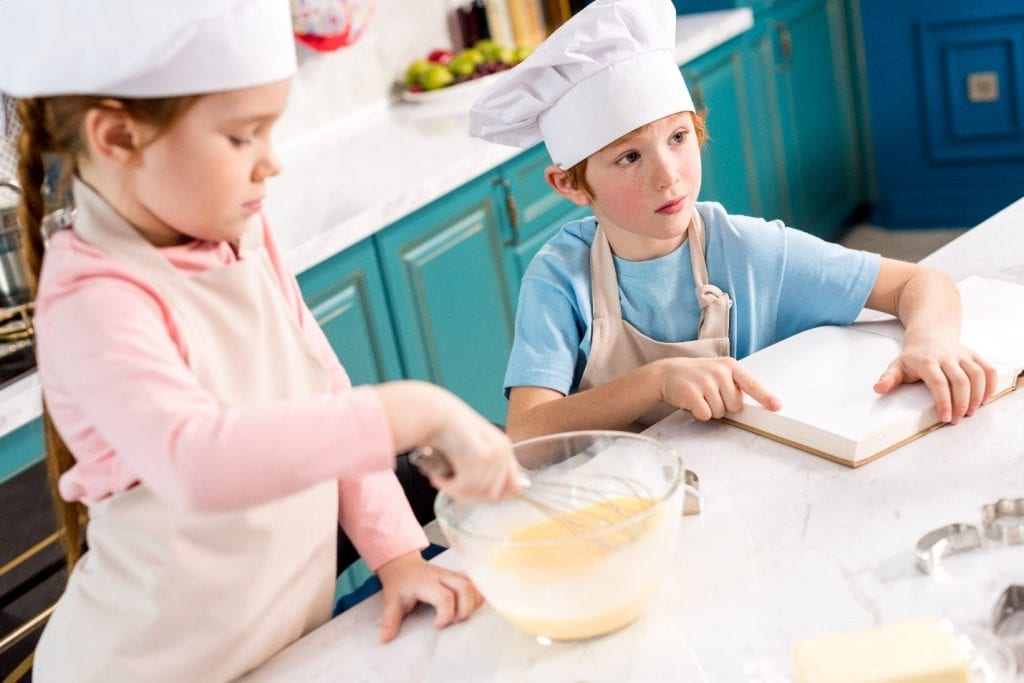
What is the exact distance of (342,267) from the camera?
91.0 inches

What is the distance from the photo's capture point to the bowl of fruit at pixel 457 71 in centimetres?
308

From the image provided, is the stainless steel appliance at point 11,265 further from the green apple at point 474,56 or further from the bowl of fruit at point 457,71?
the green apple at point 474,56

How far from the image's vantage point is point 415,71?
3215 mm

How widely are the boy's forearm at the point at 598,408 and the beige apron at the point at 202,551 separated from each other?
0.40m

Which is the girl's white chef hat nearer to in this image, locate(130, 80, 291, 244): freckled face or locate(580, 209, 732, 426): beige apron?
locate(580, 209, 732, 426): beige apron

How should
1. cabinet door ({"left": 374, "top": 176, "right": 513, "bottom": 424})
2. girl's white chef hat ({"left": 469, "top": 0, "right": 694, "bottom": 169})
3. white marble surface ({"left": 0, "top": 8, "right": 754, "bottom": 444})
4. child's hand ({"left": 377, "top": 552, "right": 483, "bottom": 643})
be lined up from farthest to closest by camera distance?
cabinet door ({"left": 374, "top": 176, "right": 513, "bottom": 424}) < white marble surface ({"left": 0, "top": 8, "right": 754, "bottom": 444}) < girl's white chef hat ({"left": 469, "top": 0, "right": 694, "bottom": 169}) < child's hand ({"left": 377, "top": 552, "right": 483, "bottom": 643})

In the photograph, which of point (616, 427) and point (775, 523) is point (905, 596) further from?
point (616, 427)

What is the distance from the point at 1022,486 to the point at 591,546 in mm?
380

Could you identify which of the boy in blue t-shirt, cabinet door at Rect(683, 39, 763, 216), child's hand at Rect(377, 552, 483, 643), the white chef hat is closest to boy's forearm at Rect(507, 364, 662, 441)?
the boy in blue t-shirt

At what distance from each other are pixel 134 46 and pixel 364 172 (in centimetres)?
181

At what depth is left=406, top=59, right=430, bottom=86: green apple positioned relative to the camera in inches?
126

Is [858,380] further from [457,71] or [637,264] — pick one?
[457,71]

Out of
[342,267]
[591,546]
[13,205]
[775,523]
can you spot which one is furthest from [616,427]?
[13,205]

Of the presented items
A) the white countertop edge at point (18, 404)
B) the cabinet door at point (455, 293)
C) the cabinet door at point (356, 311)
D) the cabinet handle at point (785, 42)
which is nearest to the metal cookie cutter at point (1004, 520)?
the white countertop edge at point (18, 404)
